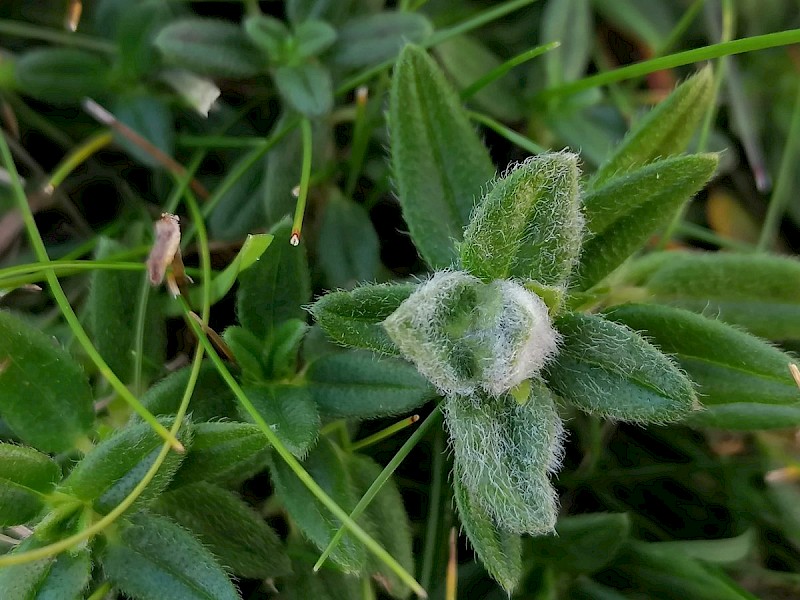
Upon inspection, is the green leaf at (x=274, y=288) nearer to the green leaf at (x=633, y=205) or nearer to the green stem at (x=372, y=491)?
the green stem at (x=372, y=491)

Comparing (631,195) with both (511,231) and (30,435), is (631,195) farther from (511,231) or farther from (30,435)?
(30,435)

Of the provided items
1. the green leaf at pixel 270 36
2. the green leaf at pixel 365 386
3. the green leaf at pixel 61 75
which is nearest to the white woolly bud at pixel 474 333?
the green leaf at pixel 365 386

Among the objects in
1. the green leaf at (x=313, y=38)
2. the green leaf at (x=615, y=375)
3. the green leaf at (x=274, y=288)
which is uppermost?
A: the green leaf at (x=313, y=38)

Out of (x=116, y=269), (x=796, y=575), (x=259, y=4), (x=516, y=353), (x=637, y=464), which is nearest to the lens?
(x=516, y=353)

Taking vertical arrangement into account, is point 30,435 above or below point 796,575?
above

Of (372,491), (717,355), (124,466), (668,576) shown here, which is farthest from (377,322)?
(668,576)

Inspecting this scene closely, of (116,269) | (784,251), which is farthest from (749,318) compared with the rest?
(116,269)

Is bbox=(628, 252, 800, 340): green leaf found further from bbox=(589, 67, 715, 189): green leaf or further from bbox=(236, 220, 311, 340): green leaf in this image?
bbox=(236, 220, 311, 340): green leaf
